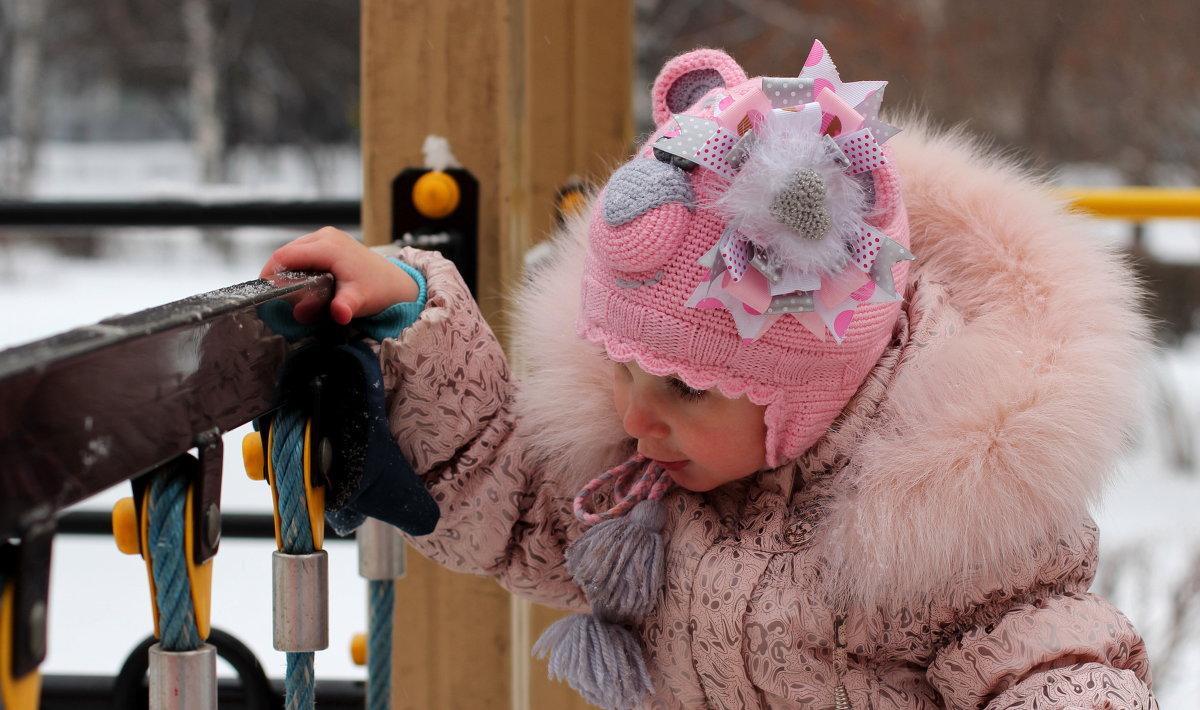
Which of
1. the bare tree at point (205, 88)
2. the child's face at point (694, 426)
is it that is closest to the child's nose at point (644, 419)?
the child's face at point (694, 426)

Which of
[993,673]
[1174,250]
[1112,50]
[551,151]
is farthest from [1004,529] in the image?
[1174,250]

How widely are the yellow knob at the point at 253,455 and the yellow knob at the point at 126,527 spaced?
0.46 ft

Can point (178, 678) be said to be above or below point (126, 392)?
below

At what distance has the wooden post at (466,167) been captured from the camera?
1107mm

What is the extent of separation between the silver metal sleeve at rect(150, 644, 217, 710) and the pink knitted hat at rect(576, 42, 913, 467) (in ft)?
1.25

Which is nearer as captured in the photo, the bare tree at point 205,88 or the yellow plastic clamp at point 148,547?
the yellow plastic clamp at point 148,547

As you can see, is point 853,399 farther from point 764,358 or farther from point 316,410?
point 316,410

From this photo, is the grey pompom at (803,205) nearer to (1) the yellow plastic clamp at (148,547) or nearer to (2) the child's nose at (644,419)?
(2) the child's nose at (644,419)

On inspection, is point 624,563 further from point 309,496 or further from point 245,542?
point 245,542

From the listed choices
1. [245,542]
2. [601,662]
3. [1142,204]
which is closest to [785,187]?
[601,662]

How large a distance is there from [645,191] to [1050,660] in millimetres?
419

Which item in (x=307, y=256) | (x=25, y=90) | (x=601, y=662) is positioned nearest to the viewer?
(x=307, y=256)

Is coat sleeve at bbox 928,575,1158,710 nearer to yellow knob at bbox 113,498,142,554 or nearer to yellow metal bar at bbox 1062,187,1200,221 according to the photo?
yellow knob at bbox 113,498,142,554

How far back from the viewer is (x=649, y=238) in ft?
2.47
